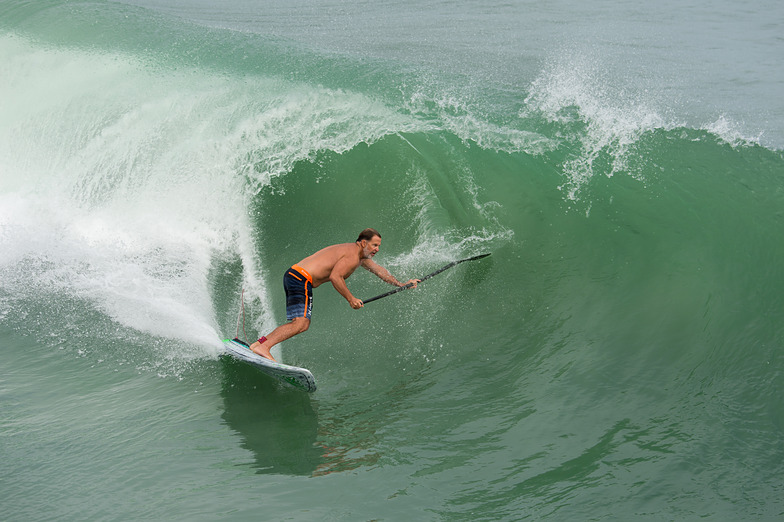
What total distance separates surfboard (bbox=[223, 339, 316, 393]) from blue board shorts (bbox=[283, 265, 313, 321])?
1.66 feet

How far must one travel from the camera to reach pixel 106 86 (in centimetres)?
985

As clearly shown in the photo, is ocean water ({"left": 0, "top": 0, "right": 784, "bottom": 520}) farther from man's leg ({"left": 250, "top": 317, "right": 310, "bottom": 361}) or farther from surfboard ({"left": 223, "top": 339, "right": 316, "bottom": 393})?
man's leg ({"left": 250, "top": 317, "right": 310, "bottom": 361})

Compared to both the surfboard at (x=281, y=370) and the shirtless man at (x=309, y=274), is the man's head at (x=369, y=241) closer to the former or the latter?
the shirtless man at (x=309, y=274)

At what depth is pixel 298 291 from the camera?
5.32 meters

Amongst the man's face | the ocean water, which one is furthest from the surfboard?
the man's face

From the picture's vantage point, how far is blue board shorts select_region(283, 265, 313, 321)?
531 centimetres

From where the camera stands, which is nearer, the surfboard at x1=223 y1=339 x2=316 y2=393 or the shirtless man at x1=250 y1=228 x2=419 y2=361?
the surfboard at x1=223 y1=339 x2=316 y2=393

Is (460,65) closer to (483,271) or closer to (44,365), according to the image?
(483,271)

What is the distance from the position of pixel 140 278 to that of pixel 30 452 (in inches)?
105

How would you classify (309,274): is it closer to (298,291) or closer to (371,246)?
(298,291)

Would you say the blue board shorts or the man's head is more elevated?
the man's head

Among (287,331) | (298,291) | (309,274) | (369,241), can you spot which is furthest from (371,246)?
(287,331)

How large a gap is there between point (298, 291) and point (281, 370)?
77cm

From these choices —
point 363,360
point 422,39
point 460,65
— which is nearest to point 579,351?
point 363,360
